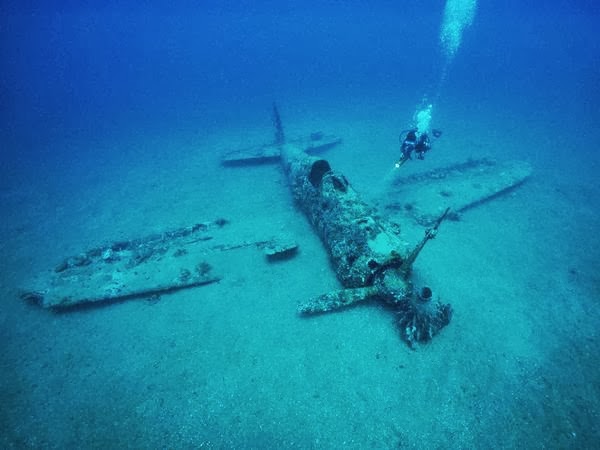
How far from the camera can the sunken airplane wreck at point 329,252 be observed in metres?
5.42

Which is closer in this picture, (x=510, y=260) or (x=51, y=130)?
(x=510, y=260)

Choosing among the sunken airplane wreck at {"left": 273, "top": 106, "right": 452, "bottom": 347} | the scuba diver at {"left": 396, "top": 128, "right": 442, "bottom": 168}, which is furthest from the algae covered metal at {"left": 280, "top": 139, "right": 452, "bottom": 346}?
the scuba diver at {"left": 396, "top": 128, "right": 442, "bottom": 168}

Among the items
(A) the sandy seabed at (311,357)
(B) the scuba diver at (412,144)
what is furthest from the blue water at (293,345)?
(B) the scuba diver at (412,144)

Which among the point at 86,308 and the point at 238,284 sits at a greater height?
the point at 238,284

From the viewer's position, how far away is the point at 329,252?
23.5 feet

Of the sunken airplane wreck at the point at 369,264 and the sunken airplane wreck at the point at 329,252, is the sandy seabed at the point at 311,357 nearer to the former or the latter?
the sunken airplane wreck at the point at 329,252

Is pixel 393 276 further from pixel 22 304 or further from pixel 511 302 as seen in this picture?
pixel 22 304

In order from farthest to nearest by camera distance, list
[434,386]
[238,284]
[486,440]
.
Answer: [238,284] < [434,386] < [486,440]

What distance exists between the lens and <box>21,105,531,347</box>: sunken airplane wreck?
213 inches

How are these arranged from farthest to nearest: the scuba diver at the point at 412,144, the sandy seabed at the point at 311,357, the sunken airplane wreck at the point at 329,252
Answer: the scuba diver at the point at 412,144, the sunken airplane wreck at the point at 329,252, the sandy seabed at the point at 311,357

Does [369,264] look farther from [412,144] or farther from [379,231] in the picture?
[412,144]

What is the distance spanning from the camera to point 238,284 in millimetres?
6926


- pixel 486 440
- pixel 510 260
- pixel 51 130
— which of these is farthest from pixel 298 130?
pixel 51 130

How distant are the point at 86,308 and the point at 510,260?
36.1ft
